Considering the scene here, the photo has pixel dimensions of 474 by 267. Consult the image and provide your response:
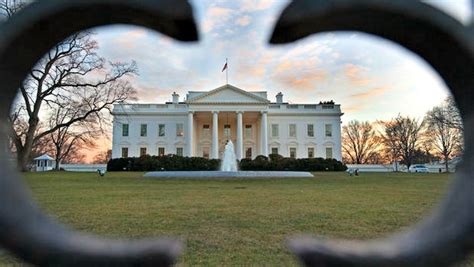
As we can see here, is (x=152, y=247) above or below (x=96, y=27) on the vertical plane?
below

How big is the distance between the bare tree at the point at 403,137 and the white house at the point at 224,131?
937cm

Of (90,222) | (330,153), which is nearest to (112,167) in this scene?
(330,153)

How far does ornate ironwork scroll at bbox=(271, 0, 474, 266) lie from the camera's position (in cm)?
79

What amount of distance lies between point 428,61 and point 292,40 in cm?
33

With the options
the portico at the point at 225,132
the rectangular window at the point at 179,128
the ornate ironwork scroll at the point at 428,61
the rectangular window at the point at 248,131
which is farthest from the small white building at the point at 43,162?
the ornate ironwork scroll at the point at 428,61

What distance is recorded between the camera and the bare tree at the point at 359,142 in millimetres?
70438

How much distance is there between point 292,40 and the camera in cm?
84

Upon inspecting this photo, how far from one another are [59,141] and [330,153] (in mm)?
38045

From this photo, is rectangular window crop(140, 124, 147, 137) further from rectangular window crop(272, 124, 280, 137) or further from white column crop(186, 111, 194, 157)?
rectangular window crop(272, 124, 280, 137)

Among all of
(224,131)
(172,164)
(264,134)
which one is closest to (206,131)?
(224,131)

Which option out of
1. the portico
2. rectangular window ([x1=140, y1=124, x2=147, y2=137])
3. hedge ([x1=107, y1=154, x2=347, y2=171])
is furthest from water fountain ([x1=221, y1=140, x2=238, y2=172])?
rectangular window ([x1=140, y1=124, x2=147, y2=137])

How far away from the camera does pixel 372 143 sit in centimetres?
7025

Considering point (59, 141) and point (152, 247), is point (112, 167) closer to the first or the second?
point (59, 141)

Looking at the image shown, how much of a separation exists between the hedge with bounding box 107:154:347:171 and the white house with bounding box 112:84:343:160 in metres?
12.7
